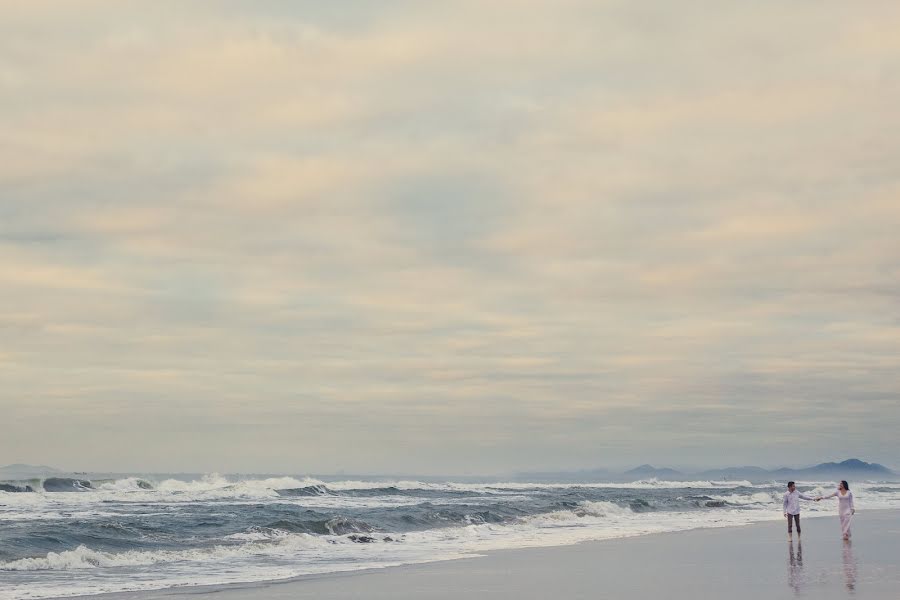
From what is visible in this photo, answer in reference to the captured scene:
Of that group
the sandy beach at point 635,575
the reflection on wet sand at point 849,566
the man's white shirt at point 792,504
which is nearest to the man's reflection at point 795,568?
the sandy beach at point 635,575

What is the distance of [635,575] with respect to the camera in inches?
680

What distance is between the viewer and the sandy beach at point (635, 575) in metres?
14.8

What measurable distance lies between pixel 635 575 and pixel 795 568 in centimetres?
320

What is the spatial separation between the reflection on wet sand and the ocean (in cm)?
770

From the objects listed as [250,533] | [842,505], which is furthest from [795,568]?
[250,533]

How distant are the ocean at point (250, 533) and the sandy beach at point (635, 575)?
177cm

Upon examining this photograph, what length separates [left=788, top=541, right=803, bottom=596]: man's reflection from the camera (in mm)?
14964

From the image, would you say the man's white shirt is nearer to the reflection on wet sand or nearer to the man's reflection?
the man's reflection

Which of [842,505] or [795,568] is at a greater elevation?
[842,505]

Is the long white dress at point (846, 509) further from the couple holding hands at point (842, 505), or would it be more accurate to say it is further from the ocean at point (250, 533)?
the ocean at point (250, 533)

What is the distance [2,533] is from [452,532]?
1376 centimetres

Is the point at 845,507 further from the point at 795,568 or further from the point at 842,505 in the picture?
the point at 795,568

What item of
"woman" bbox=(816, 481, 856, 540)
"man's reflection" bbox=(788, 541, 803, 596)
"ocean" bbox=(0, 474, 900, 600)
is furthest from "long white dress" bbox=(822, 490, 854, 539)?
"ocean" bbox=(0, 474, 900, 600)

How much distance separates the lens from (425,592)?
1533 centimetres
